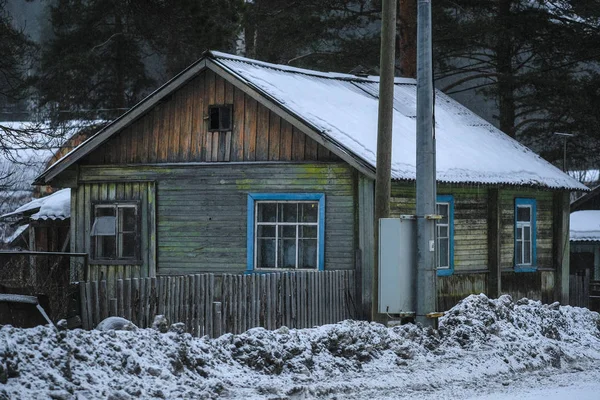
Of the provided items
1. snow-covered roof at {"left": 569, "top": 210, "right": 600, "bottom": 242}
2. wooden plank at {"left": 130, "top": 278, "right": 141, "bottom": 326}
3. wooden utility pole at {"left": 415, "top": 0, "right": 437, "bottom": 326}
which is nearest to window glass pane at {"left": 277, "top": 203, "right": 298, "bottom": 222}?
wooden utility pole at {"left": 415, "top": 0, "right": 437, "bottom": 326}

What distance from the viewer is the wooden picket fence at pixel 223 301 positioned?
47.0 feet

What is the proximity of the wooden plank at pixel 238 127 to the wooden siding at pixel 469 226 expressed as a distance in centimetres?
415

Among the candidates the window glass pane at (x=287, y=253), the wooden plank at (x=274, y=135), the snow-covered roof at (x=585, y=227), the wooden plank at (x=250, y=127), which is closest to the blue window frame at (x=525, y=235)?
the window glass pane at (x=287, y=253)

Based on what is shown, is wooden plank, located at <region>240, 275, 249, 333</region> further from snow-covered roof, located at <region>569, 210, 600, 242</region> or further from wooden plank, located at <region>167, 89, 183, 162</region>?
snow-covered roof, located at <region>569, 210, 600, 242</region>

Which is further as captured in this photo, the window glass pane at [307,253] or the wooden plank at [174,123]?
the wooden plank at [174,123]

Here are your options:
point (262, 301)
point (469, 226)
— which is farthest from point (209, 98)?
point (469, 226)

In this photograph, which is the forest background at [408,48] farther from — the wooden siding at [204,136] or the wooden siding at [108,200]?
the wooden siding at [108,200]

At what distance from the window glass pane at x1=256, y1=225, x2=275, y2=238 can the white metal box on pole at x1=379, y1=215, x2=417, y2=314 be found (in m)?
5.74

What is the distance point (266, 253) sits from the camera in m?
20.7

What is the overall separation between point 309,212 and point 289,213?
420 millimetres

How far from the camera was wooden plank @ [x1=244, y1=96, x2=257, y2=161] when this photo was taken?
68.5 feet

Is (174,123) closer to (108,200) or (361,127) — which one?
(108,200)

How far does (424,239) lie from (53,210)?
14.1 metres

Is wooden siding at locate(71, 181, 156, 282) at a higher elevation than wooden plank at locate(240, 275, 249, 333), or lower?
higher
